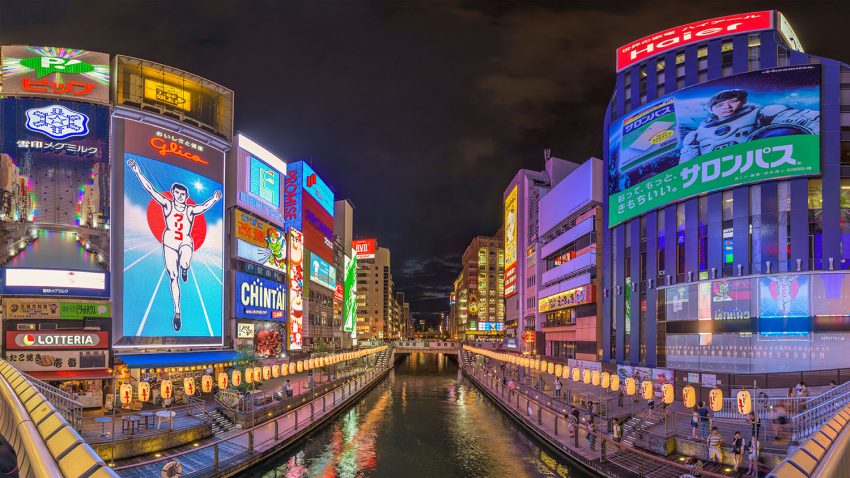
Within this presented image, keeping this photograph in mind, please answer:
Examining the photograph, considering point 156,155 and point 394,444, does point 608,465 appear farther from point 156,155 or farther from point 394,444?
point 156,155

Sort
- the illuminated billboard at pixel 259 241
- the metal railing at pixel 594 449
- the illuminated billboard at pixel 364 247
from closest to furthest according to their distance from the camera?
the metal railing at pixel 594 449 < the illuminated billboard at pixel 259 241 < the illuminated billboard at pixel 364 247

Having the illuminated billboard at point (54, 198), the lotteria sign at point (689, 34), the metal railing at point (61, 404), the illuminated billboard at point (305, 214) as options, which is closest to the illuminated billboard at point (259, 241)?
the illuminated billboard at point (305, 214)

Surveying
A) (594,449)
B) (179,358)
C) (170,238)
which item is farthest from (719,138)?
(179,358)

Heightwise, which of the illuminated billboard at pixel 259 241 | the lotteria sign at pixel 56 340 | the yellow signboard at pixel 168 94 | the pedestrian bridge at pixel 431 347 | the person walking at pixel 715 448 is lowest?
the pedestrian bridge at pixel 431 347

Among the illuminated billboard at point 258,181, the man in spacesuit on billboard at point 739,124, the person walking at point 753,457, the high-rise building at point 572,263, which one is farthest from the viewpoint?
the high-rise building at point 572,263

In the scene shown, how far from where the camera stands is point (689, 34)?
53.5 meters

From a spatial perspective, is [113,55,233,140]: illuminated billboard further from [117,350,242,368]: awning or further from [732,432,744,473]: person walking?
[732,432,744,473]: person walking

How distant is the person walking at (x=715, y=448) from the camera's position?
23812 millimetres

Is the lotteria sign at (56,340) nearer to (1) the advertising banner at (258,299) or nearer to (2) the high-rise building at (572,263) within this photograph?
(1) the advertising banner at (258,299)

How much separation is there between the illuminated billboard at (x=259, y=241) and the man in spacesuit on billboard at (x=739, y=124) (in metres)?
42.7

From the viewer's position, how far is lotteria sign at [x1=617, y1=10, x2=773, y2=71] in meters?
49.0

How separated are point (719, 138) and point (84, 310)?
5083 cm

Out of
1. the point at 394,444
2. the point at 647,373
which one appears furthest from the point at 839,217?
the point at 394,444

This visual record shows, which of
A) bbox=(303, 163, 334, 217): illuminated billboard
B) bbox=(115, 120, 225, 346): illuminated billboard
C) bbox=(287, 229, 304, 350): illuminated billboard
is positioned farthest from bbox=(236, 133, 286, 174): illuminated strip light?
bbox=(303, 163, 334, 217): illuminated billboard
